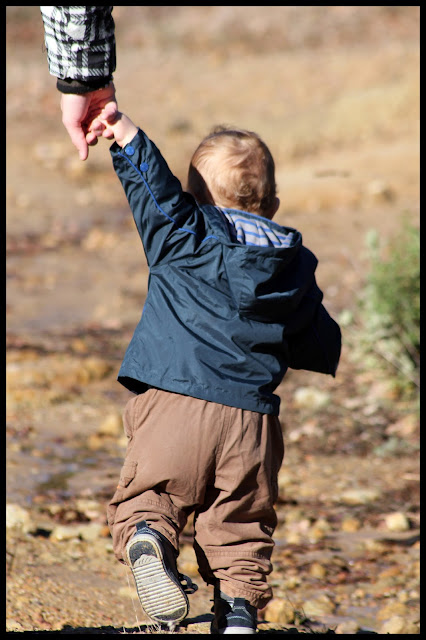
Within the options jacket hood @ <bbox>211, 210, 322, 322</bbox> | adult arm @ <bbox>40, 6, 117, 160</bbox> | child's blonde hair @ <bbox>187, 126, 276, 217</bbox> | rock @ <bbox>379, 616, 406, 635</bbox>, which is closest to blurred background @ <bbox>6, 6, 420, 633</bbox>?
rock @ <bbox>379, 616, 406, 635</bbox>

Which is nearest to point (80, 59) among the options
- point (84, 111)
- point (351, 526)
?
point (84, 111)

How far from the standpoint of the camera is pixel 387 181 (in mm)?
9273

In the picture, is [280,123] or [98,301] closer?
[98,301]

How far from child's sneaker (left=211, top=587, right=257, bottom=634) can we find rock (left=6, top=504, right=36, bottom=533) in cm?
139

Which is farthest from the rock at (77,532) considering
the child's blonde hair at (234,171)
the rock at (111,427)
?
the child's blonde hair at (234,171)

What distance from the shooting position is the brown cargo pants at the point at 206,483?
7.55ft

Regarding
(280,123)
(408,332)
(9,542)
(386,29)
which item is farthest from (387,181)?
(386,29)

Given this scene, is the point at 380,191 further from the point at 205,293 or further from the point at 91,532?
the point at 205,293

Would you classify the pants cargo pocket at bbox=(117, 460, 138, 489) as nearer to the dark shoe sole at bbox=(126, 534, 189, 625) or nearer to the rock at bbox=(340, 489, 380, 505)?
the dark shoe sole at bbox=(126, 534, 189, 625)

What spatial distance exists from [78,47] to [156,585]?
1490 mm

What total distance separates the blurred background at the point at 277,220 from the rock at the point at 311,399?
0.04 feet

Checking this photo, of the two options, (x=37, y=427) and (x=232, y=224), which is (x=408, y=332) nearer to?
(x=37, y=427)

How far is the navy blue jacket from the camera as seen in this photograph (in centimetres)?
228

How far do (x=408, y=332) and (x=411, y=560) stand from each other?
74.3 inches
